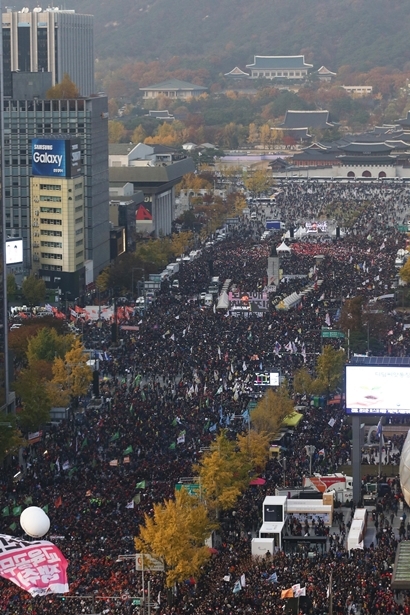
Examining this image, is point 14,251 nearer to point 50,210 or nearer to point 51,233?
point 51,233

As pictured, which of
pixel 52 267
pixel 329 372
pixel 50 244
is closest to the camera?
pixel 329 372

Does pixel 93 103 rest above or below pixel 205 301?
above

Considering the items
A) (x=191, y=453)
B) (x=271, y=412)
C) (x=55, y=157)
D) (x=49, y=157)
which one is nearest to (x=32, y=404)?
(x=191, y=453)

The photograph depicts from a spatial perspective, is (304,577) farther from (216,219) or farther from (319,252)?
(216,219)

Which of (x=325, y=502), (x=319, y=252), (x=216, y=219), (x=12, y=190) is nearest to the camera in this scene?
(x=325, y=502)

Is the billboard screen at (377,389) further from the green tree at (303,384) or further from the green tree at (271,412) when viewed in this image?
the green tree at (303,384)

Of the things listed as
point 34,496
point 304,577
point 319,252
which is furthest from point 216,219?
point 304,577
